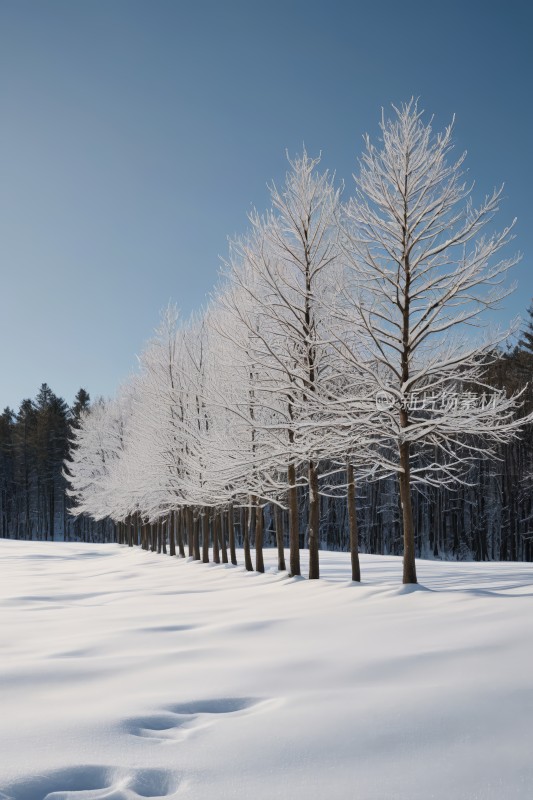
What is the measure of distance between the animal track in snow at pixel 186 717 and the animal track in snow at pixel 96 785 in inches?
20.7

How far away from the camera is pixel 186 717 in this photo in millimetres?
4070

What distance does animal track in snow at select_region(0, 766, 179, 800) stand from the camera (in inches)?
115

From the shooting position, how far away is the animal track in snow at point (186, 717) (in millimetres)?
3773

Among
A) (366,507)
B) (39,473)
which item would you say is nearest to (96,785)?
(366,507)

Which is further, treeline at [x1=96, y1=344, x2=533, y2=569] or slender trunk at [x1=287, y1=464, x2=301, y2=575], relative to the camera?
treeline at [x1=96, y1=344, x2=533, y2=569]

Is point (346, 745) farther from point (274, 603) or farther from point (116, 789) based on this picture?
point (274, 603)

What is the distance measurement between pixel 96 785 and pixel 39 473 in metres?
66.7

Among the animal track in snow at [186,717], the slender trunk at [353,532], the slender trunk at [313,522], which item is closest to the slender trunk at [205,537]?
the slender trunk at [313,522]

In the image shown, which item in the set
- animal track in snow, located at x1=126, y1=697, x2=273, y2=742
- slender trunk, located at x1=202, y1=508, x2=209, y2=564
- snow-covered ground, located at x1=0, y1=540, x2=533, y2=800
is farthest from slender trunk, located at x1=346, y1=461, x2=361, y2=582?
slender trunk, located at x1=202, y1=508, x2=209, y2=564

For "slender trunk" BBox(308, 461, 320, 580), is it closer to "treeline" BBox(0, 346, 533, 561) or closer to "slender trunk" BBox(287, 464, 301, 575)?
"slender trunk" BBox(287, 464, 301, 575)

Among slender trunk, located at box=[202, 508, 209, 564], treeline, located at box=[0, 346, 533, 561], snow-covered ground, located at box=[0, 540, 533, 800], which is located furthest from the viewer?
treeline, located at box=[0, 346, 533, 561]

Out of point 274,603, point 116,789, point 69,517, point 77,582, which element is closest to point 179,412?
point 77,582

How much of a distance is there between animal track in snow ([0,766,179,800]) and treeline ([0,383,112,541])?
6185cm

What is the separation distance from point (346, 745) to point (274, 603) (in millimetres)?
6488
